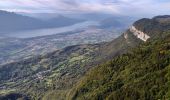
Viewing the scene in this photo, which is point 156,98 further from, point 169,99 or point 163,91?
point 169,99

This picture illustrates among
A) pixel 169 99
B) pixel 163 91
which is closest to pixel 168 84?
pixel 163 91

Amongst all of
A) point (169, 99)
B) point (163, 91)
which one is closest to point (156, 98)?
point (163, 91)

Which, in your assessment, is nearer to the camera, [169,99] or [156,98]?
[169,99]

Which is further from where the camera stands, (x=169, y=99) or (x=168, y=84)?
(x=168, y=84)

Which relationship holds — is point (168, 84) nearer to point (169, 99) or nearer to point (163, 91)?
point (163, 91)
